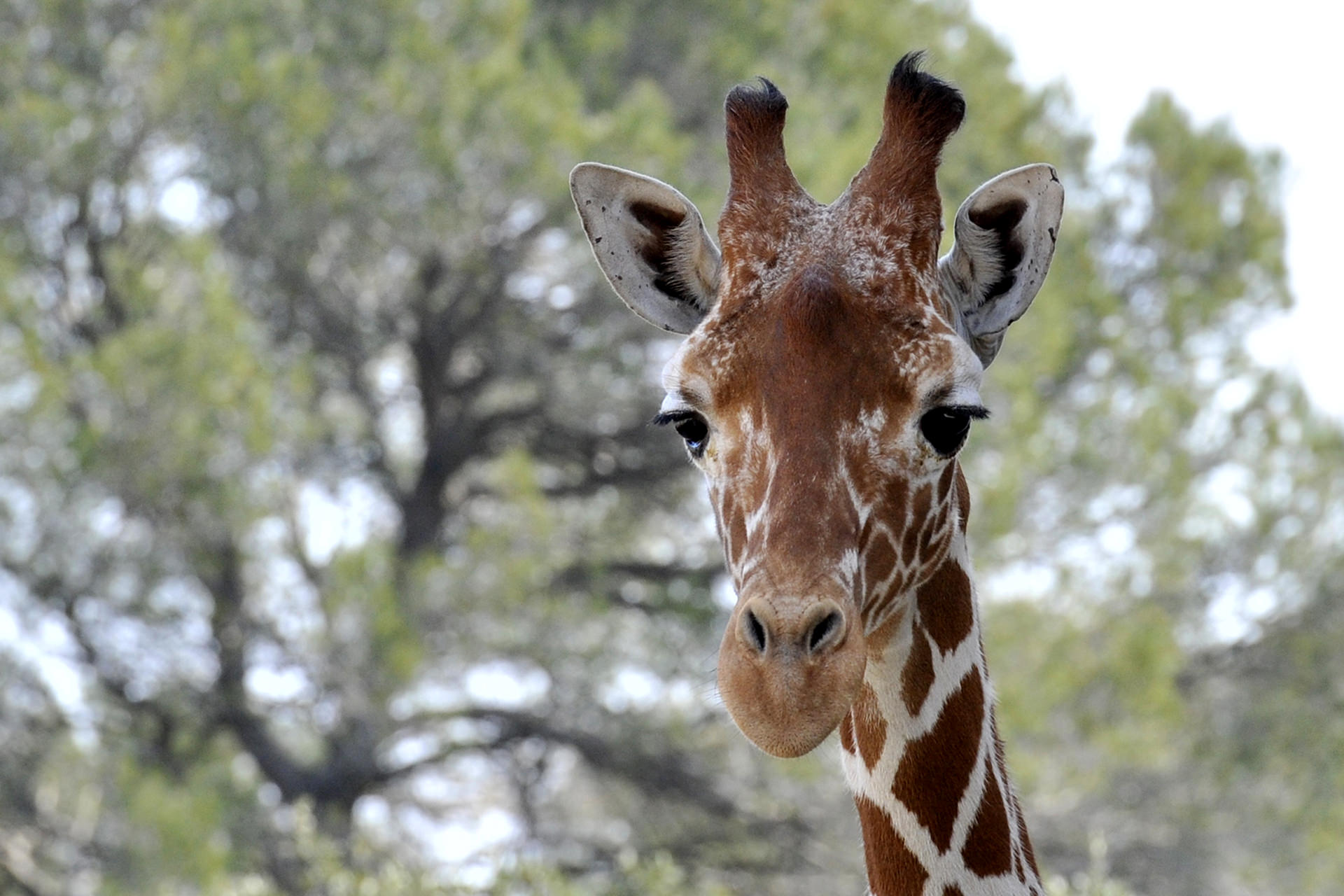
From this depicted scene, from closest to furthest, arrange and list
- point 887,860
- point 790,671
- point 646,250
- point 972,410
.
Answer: point 790,671 < point 972,410 < point 887,860 < point 646,250

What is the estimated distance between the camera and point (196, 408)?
11.5 m

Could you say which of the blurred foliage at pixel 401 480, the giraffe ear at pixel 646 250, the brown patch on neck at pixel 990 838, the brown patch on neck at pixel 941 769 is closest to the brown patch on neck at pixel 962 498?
the brown patch on neck at pixel 941 769

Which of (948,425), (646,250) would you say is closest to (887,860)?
(948,425)

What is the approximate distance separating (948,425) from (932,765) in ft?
1.99

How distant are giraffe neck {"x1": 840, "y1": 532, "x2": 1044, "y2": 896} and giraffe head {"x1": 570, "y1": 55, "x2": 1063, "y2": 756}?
0.08 meters

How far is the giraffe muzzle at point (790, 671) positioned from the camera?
228 cm

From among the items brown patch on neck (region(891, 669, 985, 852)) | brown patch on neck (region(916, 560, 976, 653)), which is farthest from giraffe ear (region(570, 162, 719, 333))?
brown patch on neck (region(891, 669, 985, 852))

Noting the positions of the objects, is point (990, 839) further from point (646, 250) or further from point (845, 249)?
point (646, 250)

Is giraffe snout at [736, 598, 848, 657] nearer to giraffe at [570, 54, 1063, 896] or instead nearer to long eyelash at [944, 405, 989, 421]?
giraffe at [570, 54, 1063, 896]

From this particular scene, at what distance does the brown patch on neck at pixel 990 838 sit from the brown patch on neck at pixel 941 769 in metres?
0.04

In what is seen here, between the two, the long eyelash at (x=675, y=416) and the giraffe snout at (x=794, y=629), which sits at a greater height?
the long eyelash at (x=675, y=416)

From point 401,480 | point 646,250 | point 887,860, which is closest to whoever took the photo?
point 887,860

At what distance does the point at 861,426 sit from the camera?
2.62 meters

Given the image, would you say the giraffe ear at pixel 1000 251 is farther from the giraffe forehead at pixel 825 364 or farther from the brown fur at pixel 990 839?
the brown fur at pixel 990 839
